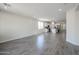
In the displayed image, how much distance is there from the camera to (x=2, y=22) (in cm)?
700

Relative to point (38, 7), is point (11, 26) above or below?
below

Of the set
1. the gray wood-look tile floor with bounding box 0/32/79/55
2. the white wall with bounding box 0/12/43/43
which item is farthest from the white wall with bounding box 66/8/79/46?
the white wall with bounding box 0/12/43/43

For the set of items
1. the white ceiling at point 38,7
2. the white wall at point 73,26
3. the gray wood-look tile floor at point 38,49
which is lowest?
the gray wood-look tile floor at point 38,49

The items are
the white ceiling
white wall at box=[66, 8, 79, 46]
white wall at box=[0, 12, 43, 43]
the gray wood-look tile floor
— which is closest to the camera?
the gray wood-look tile floor

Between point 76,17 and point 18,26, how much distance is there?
17.3 ft

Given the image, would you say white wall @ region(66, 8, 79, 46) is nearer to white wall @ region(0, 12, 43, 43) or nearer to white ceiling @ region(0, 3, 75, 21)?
white ceiling @ region(0, 3, 75, 21)

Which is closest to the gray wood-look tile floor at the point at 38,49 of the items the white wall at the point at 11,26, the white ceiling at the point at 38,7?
the white wall at the point at 11,26

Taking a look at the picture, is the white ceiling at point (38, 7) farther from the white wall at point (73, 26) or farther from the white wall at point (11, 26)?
the white wall at point (11, 26)

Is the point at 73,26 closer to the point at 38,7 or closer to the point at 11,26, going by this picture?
the point at 38,7

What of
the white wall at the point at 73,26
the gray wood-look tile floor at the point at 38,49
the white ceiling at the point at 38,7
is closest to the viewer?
the gray wood-look tile floor at the point at 38,49

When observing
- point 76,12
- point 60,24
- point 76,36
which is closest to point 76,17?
point 76,12

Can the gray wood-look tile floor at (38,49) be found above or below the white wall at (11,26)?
below

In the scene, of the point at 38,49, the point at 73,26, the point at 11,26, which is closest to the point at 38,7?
the point at 38,49
